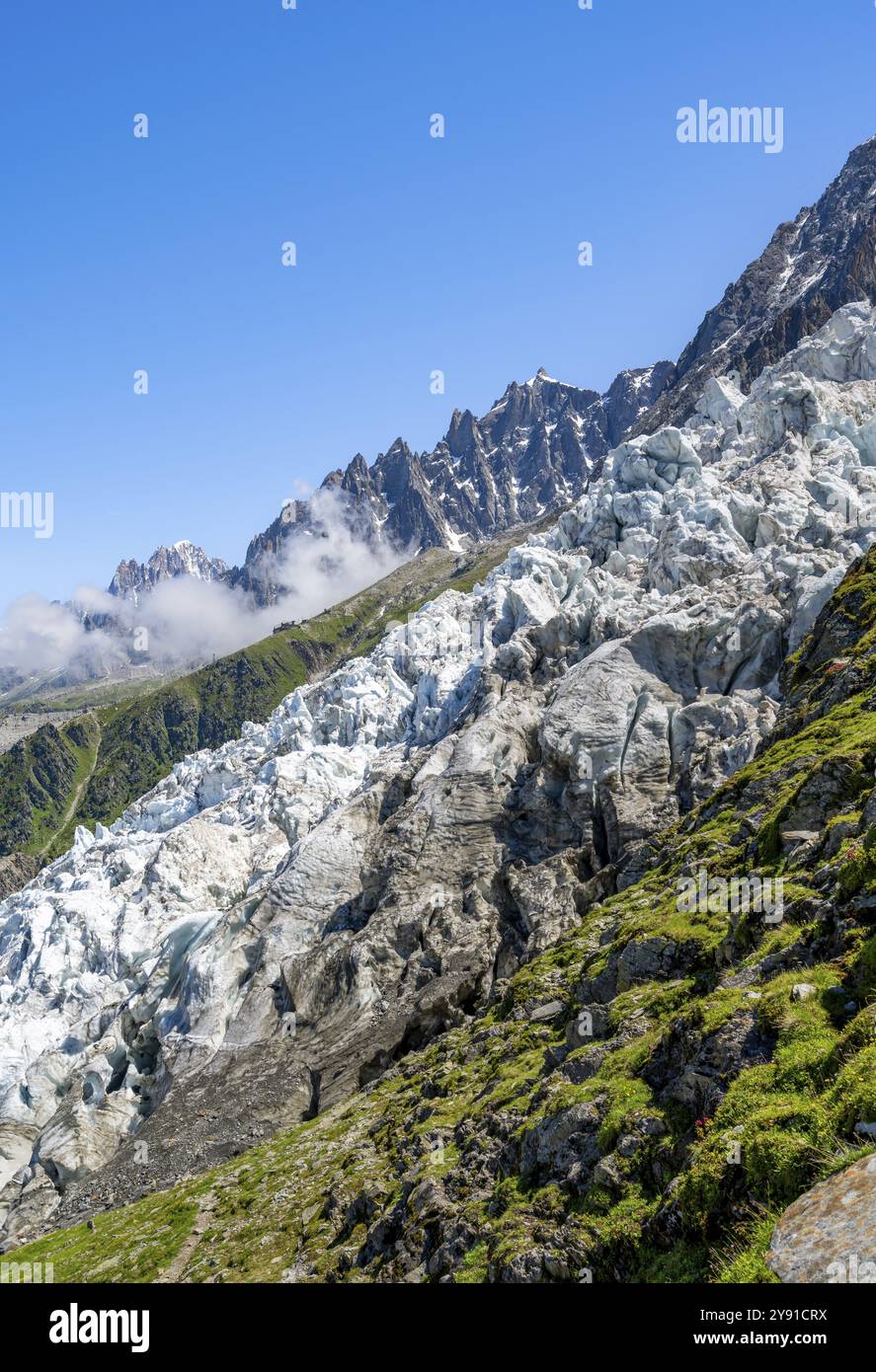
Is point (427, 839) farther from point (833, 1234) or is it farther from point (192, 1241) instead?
point (833, 1234)

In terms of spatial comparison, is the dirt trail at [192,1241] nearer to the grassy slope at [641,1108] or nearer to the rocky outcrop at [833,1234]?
the grassy slope at [641,1108]

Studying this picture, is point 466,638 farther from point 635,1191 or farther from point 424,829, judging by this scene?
point 635,1191

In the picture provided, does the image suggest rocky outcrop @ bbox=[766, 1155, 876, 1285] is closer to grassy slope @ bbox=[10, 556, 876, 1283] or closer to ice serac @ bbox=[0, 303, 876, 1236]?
grassy slope @ bbox=[10, 556, 876, 1283]

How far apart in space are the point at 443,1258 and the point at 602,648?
3269 inches

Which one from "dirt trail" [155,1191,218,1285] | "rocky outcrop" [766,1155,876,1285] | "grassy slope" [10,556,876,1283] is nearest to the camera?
"rocky outcrop" [766,1155,876,1285]

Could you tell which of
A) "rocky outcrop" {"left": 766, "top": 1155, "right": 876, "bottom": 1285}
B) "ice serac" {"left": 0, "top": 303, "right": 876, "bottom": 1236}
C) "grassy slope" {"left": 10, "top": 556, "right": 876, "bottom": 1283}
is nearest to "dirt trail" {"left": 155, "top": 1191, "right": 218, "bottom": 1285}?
"grassy slope" {"left": 10, "top": 556, "right": 876, "bottom": 1283}

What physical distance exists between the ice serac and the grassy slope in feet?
42.4

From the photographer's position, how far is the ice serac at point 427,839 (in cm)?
8081

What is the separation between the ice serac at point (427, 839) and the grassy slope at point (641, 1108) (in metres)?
12.9

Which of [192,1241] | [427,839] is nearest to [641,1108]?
[192,1241]

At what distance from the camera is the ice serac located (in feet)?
265

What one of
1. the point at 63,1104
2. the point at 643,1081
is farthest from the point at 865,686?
the point at 63,1104
